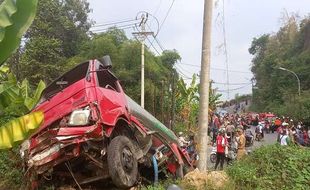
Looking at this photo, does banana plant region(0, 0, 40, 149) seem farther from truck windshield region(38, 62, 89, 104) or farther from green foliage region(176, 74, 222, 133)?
green foliage region(176, 74, 222, 133)

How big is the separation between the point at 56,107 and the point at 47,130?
459 mm

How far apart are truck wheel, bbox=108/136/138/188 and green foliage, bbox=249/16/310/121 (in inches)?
1643

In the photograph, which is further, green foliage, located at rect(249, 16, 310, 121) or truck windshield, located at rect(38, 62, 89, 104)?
green foliage, located at rect(249, 16, 310, 121)

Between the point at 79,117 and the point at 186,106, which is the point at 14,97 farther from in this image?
the point at 186,106

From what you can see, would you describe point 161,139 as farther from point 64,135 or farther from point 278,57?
point 278,57

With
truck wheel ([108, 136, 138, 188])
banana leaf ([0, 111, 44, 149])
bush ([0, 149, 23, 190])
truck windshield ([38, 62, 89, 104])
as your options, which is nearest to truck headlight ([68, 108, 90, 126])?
truck wheel ([108, 136, 138, 188])

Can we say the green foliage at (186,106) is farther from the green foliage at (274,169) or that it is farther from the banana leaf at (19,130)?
the banana leaf at (19,130)

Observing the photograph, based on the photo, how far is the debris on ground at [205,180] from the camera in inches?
301

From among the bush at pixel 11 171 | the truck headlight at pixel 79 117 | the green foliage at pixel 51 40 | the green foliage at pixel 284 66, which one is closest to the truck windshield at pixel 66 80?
the truck headlight at pixel 79 117

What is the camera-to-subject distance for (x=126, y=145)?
7.91 metres

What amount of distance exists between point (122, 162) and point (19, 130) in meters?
2.79

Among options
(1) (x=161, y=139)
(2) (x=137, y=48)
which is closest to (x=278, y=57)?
(2) (x=137, y=48)

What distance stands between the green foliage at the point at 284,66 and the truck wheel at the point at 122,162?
41.7 metres

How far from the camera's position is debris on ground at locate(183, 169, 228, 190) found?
7637mm
